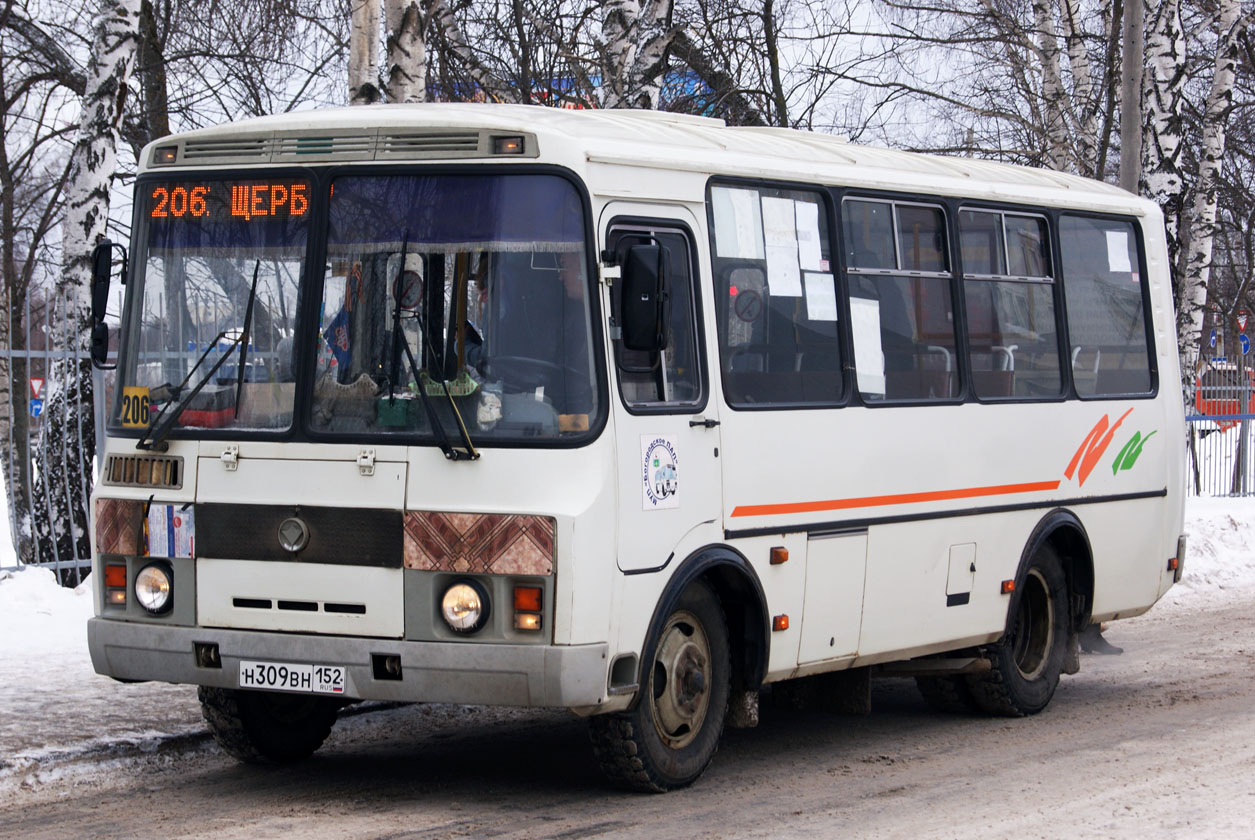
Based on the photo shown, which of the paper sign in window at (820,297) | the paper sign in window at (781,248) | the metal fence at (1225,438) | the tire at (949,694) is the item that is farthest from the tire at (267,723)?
the metal fence at (1225,438)

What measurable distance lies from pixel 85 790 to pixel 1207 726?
5865mm

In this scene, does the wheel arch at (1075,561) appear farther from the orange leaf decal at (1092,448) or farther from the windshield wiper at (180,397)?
the windshield wiper at (180,397)

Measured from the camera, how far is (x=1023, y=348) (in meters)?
10.8

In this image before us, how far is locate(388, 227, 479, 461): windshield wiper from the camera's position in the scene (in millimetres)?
7406

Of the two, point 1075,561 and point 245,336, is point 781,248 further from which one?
point 1075,561

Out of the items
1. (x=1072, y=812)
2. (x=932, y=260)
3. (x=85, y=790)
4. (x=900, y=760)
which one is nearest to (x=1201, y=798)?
(x=1072, y=812)

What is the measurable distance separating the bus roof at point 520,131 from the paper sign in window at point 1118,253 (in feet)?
9.26

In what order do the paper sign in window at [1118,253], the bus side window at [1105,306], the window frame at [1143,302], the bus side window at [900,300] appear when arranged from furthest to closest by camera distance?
the paper sign in window at [1118,253] < the bus side window at [1105,306] < the window frame at [1143,302] < the bus side window at [900,300]

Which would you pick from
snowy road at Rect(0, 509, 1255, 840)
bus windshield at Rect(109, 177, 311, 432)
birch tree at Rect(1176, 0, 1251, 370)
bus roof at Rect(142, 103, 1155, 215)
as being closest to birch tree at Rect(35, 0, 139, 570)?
snowy road at Rect(0, 509, 1255, 840)

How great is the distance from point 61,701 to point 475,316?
4.00 metres

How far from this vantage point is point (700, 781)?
848cm

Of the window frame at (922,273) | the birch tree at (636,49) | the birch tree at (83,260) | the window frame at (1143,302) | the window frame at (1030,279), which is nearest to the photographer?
the window frame at (922,273)

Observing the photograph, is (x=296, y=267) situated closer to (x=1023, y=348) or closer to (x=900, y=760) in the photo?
(x=900, y=760)

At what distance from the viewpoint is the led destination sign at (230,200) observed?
787cm
